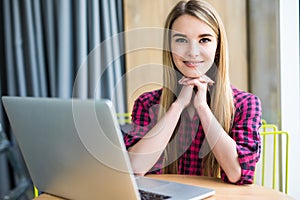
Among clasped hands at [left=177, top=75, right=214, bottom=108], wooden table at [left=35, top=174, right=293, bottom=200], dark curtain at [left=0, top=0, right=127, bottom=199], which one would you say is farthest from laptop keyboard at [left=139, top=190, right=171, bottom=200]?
dark curtain at [left=0, top=0, right=127, bottom=199]

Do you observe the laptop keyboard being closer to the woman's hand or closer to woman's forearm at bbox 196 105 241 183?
woman's forearm at bbox 196 105 241 183

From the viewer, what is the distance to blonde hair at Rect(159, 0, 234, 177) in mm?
1353

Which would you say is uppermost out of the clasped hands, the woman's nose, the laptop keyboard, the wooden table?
the woman's nose

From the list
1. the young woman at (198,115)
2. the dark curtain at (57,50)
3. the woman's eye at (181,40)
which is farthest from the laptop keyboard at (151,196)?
the dark curtain at (57,50)

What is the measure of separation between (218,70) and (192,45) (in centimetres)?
14

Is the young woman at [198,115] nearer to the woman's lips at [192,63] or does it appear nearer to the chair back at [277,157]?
the woman's lips at [192,63]

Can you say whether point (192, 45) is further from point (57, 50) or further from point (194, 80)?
point (57, 50)

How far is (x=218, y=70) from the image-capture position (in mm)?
1385

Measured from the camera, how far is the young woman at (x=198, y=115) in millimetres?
1284

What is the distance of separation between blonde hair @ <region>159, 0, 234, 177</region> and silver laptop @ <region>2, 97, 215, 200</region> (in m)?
0.32

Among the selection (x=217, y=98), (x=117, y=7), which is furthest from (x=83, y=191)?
(x=117, y=7)

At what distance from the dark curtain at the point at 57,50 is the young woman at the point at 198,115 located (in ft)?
3.19

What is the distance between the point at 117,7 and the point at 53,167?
Result: 1660 mm

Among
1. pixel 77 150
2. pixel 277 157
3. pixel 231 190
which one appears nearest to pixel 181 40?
pixel 231 190
